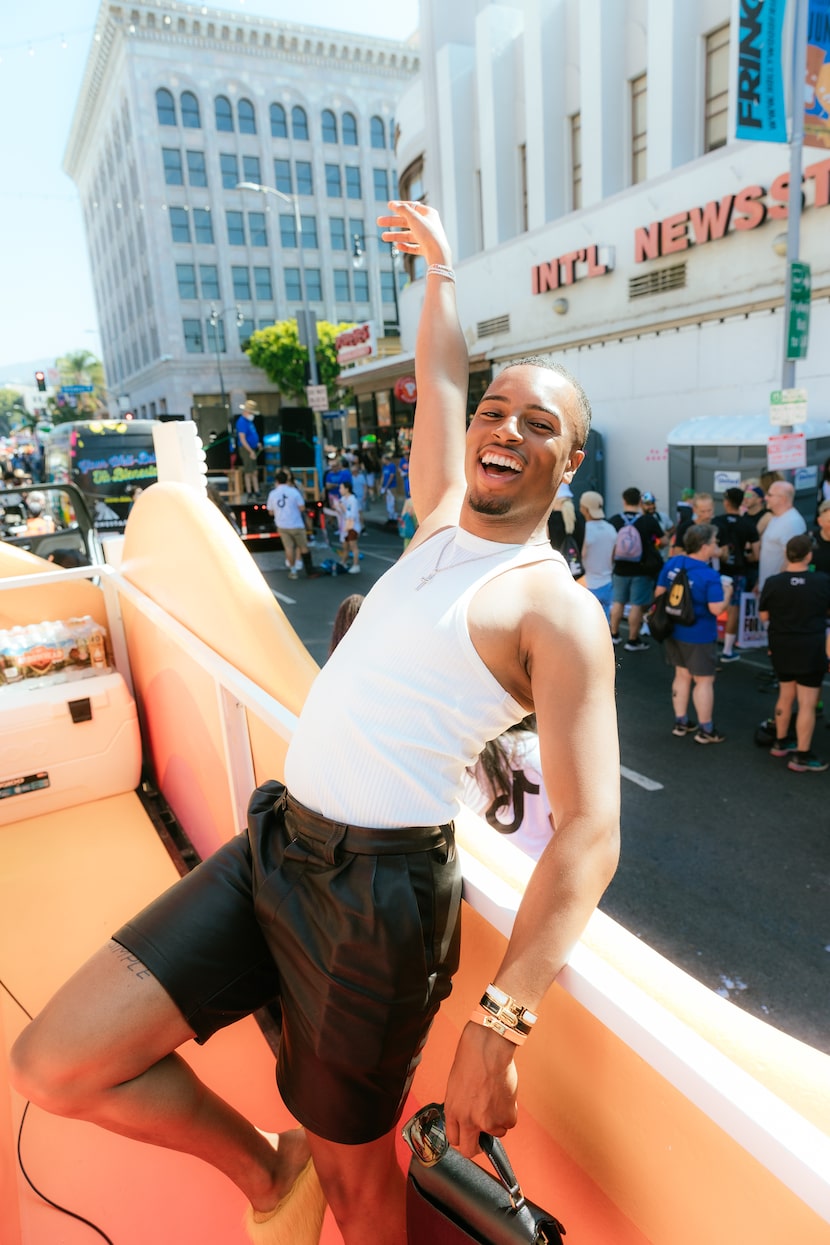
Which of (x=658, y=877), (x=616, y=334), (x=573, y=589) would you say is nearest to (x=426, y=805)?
(x=573, y=589)

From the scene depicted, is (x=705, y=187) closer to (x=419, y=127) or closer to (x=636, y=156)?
(x=636, y=156)

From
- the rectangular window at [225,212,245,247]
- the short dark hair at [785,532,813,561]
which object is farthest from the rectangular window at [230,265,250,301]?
the short dark hair at [785,532,813,561]

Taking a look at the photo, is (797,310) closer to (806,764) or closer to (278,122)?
(806,764)

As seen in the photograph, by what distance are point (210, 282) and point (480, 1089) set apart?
51.7 metres

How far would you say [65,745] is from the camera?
138 inches

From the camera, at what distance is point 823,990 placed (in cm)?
334

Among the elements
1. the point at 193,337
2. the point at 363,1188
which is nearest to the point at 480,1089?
the point at 363,1188

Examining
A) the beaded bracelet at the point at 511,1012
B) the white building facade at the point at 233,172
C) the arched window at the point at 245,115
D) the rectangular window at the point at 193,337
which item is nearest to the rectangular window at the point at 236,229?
the white building facade at the point at 233,172

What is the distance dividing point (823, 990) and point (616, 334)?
13189 millimetres

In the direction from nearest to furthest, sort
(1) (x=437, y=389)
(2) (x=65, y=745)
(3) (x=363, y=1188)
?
1. (3) (x=363, y=1188)
2. (1) (x=437, y=389)
3. (2) (x=65, y=745)

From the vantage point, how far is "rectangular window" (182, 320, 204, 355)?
152 feet

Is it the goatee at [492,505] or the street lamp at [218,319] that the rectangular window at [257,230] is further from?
the goatee at [492,505]

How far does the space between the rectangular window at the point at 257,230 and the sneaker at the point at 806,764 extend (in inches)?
1948

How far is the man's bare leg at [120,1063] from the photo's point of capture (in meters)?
1.40
